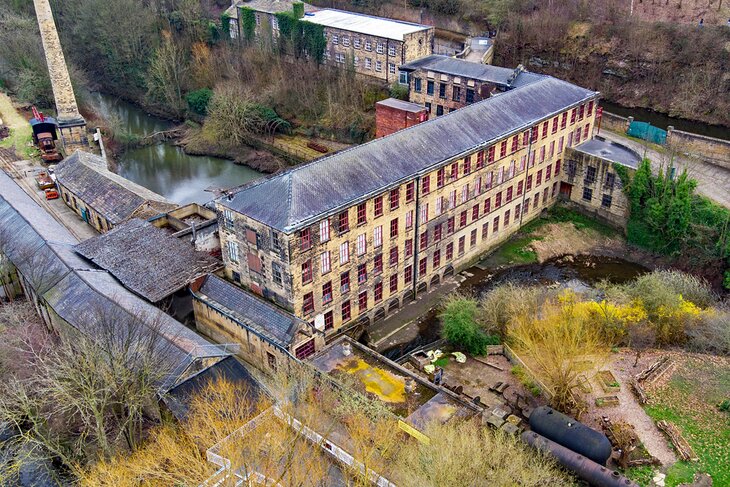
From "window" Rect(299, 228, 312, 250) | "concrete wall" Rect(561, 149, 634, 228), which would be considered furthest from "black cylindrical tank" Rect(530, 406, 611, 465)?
"concrete wall" Rect(561, 149, 634, 228)

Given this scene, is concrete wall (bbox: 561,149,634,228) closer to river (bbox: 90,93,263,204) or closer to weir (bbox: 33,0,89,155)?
river (bbox: 90,93,263,204)

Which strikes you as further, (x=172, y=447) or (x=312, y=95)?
(x=312, y=95)

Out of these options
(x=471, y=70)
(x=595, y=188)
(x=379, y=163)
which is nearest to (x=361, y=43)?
(x=471, y=70)

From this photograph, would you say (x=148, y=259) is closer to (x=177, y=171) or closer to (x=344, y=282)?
(x=344, y=282)

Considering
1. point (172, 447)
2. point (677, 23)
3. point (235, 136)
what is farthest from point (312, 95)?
A: point (172, 447)

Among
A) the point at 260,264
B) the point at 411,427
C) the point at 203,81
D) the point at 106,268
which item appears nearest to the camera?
the point at 411,427

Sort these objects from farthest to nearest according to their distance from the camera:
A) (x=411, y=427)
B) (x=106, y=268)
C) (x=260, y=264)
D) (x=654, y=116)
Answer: (x=654, y=116) → (x=106, y=268) → (x=260, y=264) → (x=411, y=427)

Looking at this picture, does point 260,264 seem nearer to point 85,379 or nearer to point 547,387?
point 85,379
